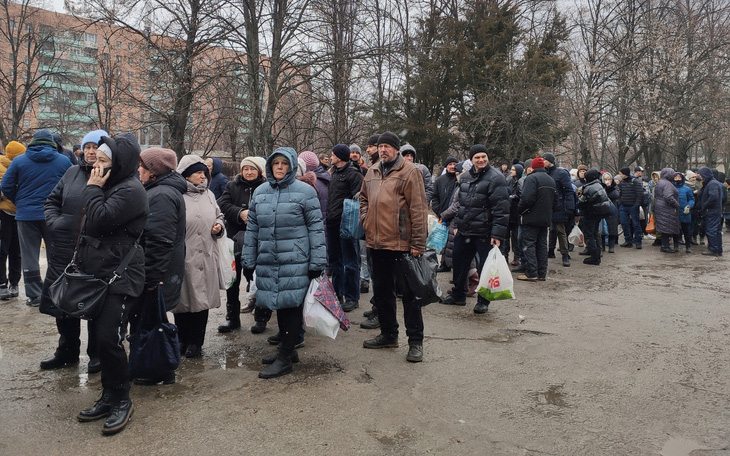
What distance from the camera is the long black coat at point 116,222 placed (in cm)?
323

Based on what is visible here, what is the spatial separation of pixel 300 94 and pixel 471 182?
33.2 feet

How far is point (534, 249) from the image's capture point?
863cm

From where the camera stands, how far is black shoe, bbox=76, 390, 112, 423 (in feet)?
11.1

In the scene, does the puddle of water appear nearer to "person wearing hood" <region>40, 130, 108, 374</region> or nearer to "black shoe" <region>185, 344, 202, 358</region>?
"black shoe" <region>185, 344, 202, 358</region>

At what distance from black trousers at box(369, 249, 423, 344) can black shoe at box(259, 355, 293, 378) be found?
1090 millimetres

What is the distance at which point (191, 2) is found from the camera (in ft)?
44.6

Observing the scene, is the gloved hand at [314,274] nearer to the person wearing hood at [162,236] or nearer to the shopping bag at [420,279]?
the shopping bag at [420,279]

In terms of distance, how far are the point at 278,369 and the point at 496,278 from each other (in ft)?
9.78

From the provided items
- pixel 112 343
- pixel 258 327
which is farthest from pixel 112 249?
pixel 258 327

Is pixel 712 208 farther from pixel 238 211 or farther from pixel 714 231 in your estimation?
pixel 238 211

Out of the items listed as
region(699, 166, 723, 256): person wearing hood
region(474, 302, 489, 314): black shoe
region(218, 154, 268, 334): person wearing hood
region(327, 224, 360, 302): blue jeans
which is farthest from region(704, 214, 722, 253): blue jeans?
region(218, 154, 268, 334): person wearing hood

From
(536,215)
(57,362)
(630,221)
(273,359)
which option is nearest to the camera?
(57,362)

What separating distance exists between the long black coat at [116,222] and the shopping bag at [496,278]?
402 centimetres

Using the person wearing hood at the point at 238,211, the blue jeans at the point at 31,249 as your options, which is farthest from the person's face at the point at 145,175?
the blue jeans at the point at 31,249
